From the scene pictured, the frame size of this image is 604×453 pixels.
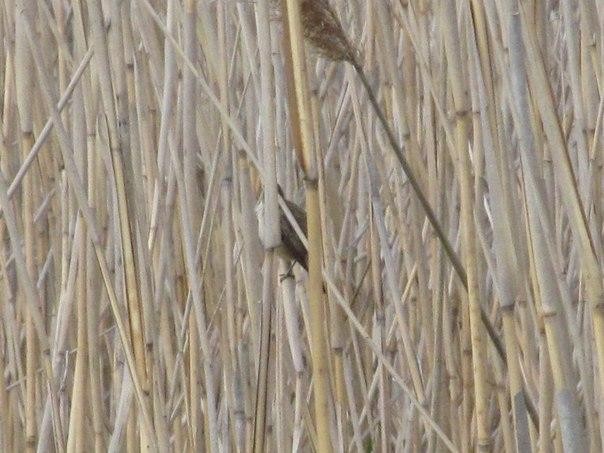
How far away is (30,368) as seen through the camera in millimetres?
982

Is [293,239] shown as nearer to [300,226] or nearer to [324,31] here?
[300,226]

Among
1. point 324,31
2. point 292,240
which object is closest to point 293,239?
point 292,240

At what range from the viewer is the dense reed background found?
25.1 inches

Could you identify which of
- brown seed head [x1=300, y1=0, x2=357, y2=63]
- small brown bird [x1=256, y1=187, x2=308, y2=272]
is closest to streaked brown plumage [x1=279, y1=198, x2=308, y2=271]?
small brown bird [x1=256, y1=187, x2=308, y2=272]

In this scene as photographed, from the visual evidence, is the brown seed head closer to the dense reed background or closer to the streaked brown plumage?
the dense reed background

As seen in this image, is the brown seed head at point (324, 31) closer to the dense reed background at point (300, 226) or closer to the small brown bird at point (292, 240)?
the dense reed background at point (300, 226)

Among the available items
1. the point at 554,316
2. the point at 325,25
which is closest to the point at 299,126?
the point at 325,25

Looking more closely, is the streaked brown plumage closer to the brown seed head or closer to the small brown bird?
the small brown bird

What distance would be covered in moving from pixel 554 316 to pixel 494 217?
113 millimetres

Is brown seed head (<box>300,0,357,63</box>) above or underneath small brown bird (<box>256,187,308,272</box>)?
above

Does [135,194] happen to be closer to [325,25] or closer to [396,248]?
[325,25]

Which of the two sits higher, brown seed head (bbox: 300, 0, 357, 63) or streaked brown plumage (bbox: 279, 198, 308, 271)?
brown seed head (bbox: 300, 0, 357, 63)

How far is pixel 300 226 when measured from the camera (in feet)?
2.71

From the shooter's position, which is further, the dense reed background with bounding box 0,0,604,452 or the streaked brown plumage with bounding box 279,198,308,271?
the streaked brown plumage with bounding box 279,198,308,271
